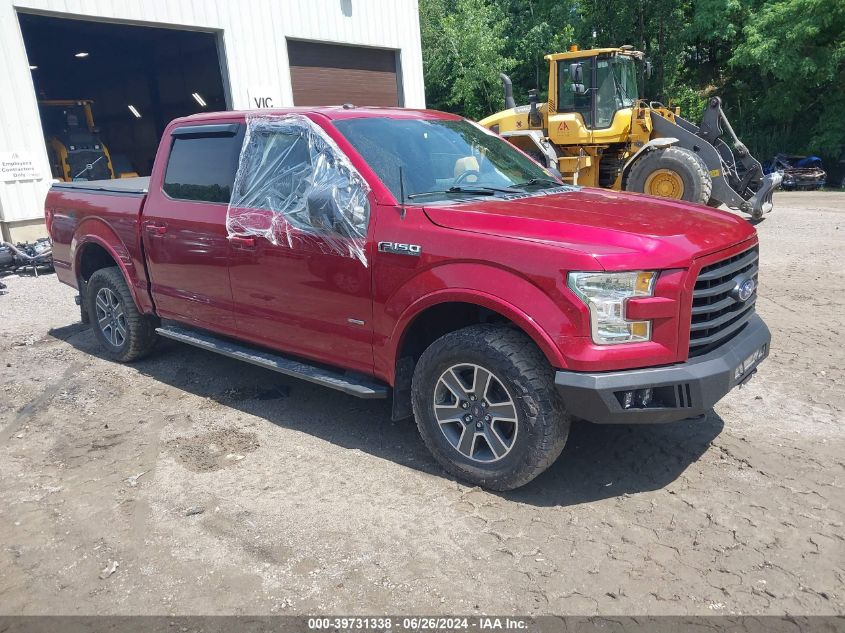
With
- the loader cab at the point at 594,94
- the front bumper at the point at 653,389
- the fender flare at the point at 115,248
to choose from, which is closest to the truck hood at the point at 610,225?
the front bumper at the point at 653,389

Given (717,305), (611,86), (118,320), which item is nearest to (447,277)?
(717,305)

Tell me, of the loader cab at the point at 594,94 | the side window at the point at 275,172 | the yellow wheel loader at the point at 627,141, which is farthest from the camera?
the loader cab at the point at 594,94

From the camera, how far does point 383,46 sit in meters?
16.1

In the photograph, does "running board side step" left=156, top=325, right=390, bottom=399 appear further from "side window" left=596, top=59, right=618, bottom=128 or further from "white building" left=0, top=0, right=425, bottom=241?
"side window" left=596, top=59, right=618, bottom=128

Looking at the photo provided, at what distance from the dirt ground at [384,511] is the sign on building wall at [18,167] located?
262 inches

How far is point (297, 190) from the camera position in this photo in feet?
14.2

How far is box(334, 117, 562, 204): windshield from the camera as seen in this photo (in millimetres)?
4094

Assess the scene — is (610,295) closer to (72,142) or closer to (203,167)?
(203,167)

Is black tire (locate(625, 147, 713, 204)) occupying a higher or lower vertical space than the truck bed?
lower

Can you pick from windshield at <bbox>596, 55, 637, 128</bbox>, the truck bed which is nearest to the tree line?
windshield at <bbox>596, 55, 637, 128</bbox>

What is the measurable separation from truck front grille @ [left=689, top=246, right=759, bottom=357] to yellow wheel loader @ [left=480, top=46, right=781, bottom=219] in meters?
8.47

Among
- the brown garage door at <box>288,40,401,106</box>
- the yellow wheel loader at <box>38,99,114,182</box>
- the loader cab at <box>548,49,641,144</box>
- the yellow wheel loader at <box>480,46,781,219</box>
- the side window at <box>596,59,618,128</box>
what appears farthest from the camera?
the yellow wheel loader at <box>38,99,114,182</box>

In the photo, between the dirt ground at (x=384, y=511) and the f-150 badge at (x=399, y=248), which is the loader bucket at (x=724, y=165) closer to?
the dirt ground at (x=384, y=511)

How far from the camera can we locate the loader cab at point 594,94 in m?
12.3
